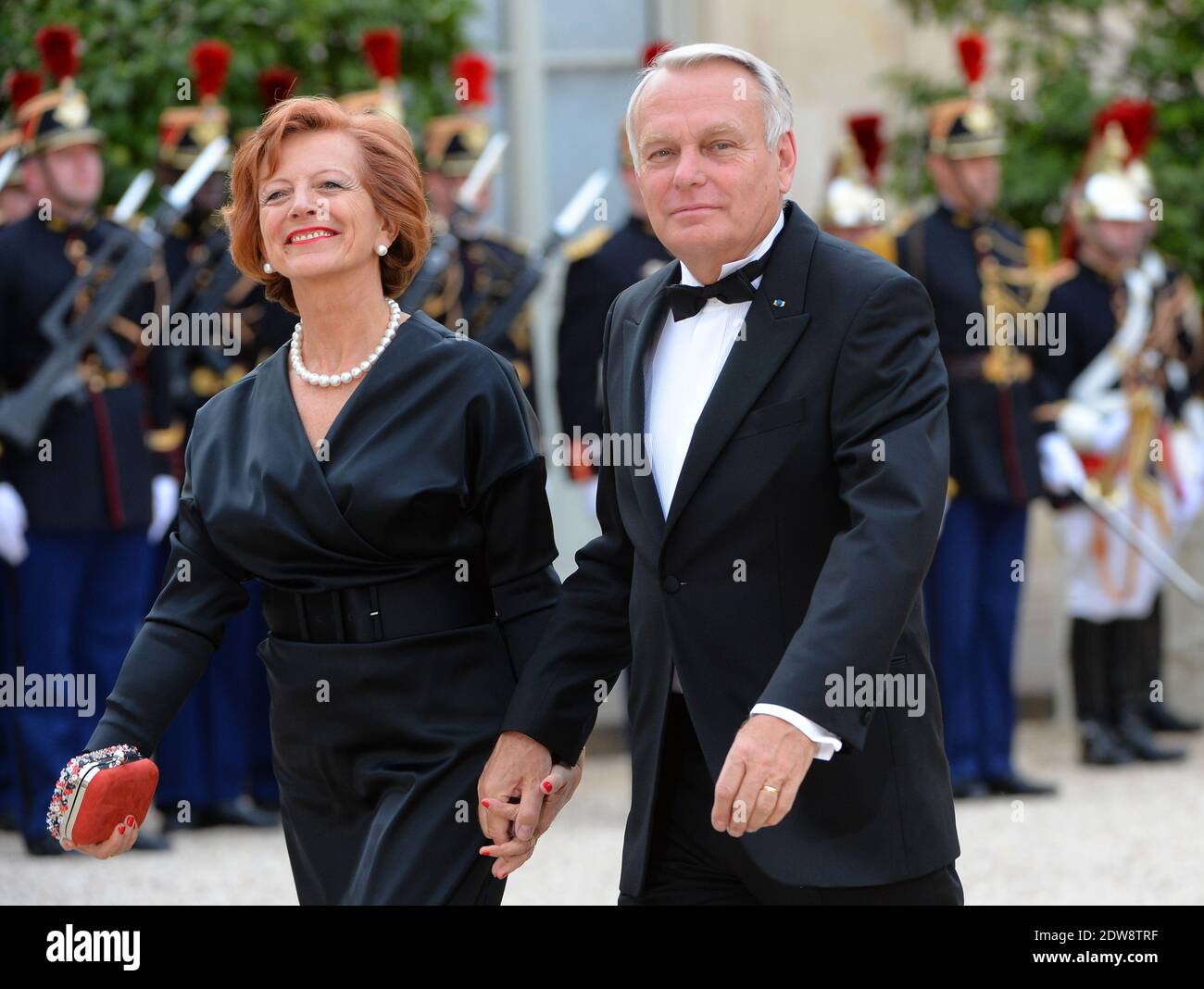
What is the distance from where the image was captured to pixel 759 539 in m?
3.21

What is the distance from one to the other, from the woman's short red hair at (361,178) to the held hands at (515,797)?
835 millimetres

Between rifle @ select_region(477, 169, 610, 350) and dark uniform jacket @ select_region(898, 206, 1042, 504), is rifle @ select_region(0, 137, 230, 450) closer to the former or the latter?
rifle @ select_region(477, 169, 610, 350)

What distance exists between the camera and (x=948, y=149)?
27.7ft

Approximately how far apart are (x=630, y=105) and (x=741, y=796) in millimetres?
1141

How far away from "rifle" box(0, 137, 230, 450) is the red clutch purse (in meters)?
3.80

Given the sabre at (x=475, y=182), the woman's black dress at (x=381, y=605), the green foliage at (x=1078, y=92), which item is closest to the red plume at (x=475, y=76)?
the sabre at (x=475, y=182)

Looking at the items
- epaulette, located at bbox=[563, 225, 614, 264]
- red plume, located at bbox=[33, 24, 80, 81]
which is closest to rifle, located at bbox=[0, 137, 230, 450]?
red plume, located at bbox=[33, 24, 80, 81]

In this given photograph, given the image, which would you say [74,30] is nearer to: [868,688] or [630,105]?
[630,105]

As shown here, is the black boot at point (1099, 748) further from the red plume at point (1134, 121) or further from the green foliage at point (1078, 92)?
the red plume at point (1134, 121)

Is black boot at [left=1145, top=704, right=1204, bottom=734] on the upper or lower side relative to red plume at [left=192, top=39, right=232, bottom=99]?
lower

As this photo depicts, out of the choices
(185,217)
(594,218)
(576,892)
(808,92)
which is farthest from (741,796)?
(808,92)

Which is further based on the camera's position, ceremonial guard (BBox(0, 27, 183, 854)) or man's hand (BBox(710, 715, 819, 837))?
ceremonial guard (BBox(0, 27, 183, 854))

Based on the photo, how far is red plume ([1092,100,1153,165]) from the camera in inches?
366

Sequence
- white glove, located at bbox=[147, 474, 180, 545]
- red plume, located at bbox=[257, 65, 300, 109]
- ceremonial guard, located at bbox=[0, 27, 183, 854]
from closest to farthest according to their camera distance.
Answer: ceremonial guard, located at bbox=[0, 27, 183, 854]
white glove, located at bbox=[147, 474, 180, 545]
red plume, located at bbox=[257, 65, 300, 109]
